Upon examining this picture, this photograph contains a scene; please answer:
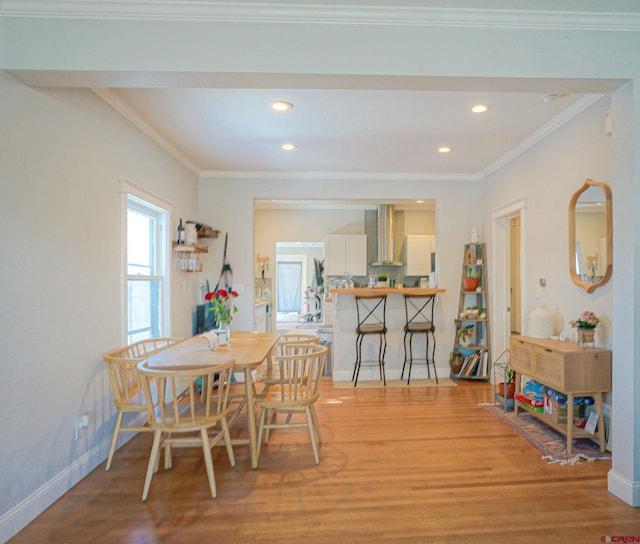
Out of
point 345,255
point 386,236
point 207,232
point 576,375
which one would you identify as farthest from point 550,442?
point 345,255

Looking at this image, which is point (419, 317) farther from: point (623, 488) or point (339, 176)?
point (623, 488)

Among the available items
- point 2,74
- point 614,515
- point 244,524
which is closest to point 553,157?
point 614,515

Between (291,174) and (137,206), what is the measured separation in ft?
6.91

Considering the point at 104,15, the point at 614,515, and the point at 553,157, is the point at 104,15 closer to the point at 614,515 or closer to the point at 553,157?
the point at 553,157

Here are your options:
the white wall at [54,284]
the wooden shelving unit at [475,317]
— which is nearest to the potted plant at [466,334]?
the wooden shelving unit at [475,317]

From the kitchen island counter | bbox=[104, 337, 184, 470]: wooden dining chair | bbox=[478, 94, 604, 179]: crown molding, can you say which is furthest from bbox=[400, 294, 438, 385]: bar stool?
bbox=[104, 337, 184, 470]: wooden dining chair

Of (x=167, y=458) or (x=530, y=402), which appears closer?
(x=167, y=458)

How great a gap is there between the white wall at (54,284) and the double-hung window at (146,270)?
432 millimetres

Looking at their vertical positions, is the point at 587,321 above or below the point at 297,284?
below

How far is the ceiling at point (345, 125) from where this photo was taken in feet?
9.60

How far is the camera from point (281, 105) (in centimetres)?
308

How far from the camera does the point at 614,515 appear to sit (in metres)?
2.12

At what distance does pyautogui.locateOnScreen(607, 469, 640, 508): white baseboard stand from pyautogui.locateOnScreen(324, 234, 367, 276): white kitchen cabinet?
17.0 ft

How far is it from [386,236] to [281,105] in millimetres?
4396
